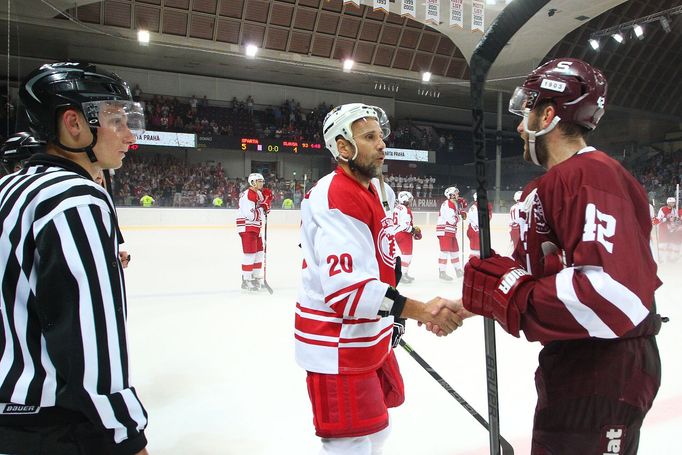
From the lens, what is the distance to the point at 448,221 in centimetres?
888

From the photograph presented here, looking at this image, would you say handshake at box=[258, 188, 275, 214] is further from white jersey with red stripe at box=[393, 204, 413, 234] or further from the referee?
the referee

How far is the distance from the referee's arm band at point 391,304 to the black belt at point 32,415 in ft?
2.88

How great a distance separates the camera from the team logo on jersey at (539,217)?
1.27 meters

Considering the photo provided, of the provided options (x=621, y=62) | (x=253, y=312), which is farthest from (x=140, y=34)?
(x=621, y=62)

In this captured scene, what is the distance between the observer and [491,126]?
24.0 meters

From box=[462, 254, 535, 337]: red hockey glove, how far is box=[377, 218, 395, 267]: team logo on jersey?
0.55 meters

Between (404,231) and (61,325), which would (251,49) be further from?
(61,325)

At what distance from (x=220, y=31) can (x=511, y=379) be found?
14.6 metres

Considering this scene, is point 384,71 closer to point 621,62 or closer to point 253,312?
point 621,62

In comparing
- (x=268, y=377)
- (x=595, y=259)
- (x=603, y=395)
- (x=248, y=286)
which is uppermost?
(x=595, y=259)

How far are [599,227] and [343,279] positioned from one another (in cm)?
74

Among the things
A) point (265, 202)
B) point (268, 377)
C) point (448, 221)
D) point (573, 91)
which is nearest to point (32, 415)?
point (573, 91)

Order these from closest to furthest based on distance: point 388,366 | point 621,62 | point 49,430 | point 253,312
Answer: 1. point 49,430
2. point 388,366
3. point 253,312
4. point 621,62

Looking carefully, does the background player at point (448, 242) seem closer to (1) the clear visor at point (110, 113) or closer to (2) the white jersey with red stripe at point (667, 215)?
(2) the white jersey with red stripe at point (667, 215)
